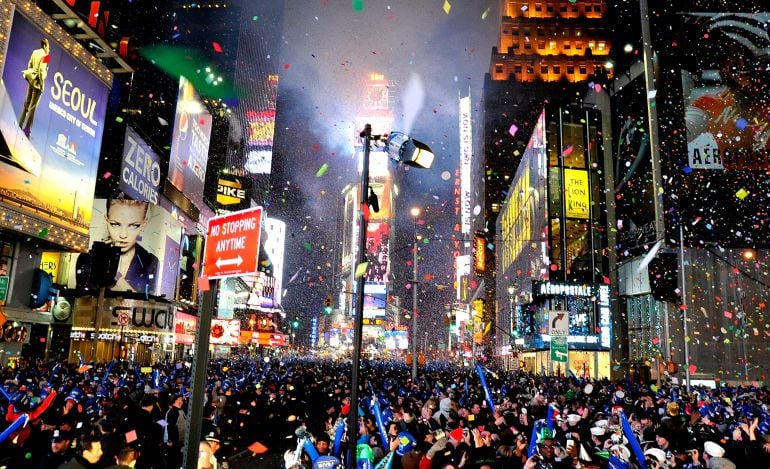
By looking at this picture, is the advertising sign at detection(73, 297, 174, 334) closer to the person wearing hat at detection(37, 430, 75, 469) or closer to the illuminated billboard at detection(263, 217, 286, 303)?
the person wearing hat at detection(37, 430, 75, 469)

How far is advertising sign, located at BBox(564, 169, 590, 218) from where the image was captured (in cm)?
4638

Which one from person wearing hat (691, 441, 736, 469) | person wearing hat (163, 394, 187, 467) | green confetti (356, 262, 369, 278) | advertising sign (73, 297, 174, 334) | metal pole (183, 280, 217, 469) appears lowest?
person wearing hat (163, 394, 187, 467)

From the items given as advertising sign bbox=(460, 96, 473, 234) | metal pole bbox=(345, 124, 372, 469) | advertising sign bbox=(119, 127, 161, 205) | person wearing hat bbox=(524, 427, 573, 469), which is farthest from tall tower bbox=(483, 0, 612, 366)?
person wearing hat bbox=(524, 427, 573, 469)

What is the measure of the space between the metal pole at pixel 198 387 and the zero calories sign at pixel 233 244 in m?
0.31

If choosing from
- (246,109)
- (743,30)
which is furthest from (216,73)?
(743,30)

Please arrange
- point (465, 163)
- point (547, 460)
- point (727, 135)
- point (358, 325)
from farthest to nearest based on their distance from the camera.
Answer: point (465, 163)
point (727, 135)
point (358, 325)
point (547, 460)

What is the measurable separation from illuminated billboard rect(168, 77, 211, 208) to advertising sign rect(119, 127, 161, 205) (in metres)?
5.88

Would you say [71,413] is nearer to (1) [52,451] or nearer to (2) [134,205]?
(1) [52,451]

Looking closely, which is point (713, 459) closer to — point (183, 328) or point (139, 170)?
point (139, 170)

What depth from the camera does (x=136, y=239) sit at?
5653cm

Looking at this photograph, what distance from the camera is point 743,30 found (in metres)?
37.9

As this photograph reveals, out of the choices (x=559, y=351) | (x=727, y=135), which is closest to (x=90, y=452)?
(x=559, y=351)

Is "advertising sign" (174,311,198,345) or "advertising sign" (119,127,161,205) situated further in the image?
"advertising sign" (174,311,198,345)

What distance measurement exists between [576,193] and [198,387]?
45215 mm
